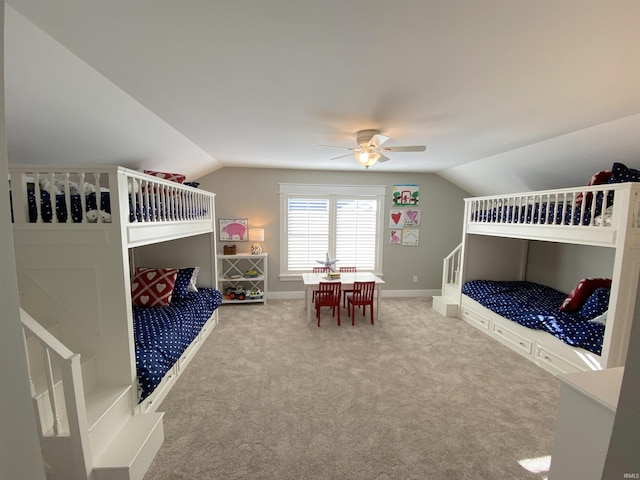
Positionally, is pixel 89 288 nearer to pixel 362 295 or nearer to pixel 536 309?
pixel 362 295

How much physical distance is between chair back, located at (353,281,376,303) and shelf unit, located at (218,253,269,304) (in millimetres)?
1653

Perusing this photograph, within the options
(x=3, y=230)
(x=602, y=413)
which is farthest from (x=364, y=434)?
(x=3, y=230)

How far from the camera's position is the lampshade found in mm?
4805

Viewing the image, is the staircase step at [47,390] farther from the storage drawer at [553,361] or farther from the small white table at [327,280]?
the storage drawer at [553,361]

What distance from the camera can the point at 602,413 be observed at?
0.98m

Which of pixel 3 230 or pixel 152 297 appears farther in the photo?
pixel 152 297

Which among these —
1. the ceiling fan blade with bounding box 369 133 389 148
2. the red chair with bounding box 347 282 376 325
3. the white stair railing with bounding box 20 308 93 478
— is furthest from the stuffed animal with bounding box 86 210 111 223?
the red chair with bounding box 347 282 376 325

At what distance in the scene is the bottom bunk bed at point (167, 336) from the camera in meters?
2.06

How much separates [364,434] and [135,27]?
281cm

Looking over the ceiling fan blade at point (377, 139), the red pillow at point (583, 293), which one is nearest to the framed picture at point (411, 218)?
the red pillow at point (583, 293)

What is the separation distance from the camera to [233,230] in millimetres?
4844

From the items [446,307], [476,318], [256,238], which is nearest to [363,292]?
[446,307]

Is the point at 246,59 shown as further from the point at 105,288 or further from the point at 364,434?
the point at 364,434

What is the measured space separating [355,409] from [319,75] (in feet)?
8.30
